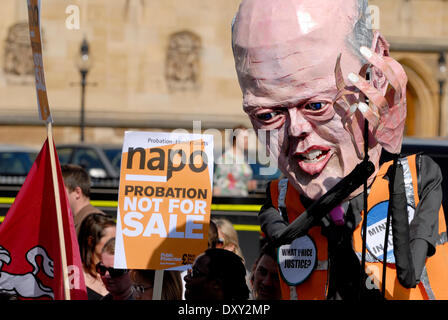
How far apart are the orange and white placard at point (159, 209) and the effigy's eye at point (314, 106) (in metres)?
0.91

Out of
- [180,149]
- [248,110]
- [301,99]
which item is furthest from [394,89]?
[180,149]

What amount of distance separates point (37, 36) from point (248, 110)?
103cm

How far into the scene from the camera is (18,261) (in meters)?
3.81

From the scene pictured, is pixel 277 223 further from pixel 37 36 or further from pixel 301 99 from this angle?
pixel 37 36

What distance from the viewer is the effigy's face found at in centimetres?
326

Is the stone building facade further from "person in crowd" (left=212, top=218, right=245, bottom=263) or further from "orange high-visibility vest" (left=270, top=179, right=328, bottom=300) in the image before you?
"orange high-visibility vest" (left=270, top=179, right=328, bottom=300)

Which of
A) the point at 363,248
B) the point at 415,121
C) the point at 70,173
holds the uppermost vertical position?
the point at 415,121

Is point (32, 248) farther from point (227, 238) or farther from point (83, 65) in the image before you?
point (83, 65)

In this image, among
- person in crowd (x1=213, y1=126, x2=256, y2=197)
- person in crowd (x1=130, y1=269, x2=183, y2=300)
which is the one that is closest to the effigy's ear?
person in crowd (x1=130, y1=269, x2=183, y2=300)

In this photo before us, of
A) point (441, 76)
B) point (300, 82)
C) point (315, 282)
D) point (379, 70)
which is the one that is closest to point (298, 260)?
point (315, 282)

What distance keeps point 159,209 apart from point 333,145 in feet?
3.47

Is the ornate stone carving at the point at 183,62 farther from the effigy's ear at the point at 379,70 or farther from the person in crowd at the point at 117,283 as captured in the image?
the effigy's ear at the point at 379,70

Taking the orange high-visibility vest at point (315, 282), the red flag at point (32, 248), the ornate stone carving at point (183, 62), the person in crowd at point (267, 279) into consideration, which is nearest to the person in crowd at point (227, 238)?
the person in crowd at point (267, 279)

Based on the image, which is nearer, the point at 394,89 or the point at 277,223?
the point at 394,89
